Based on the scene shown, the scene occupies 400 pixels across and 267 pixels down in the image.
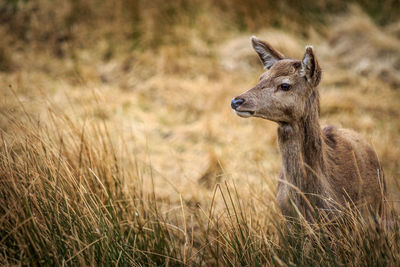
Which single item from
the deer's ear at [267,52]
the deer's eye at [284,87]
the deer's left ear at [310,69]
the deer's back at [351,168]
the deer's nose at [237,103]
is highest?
the deer's ear at [267,52]

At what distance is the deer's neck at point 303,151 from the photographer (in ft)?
7.87

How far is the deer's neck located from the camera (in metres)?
2.40

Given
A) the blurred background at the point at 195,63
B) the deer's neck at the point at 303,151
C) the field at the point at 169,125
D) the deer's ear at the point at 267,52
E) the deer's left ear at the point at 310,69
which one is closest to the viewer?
the field at the point at 169,125

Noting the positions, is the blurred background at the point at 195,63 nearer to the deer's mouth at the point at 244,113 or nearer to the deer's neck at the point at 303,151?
the deer's neck at the point at 303,151

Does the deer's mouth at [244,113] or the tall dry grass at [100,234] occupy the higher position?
the deer's mouth at [244,113]

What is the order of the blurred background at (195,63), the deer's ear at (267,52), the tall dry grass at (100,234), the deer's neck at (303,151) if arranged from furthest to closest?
the blurred background at (195,63), the deer's ear at (267,52), the deer's neck at (303,151), the tall dry grass at (100,234)

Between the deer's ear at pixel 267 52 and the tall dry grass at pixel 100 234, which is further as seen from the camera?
the deer's ear at pixel 267 52

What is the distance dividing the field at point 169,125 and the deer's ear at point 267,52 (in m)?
0.88

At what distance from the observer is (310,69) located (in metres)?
2.35

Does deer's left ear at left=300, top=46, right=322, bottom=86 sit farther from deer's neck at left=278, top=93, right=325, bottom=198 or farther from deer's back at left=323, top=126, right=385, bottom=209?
deer's back at left=323, top=126, right=385, bottom=209

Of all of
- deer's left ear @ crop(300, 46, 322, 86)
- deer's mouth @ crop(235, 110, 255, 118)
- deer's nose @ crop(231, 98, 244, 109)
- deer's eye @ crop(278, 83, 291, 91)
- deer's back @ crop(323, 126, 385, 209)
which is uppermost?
deer's left ear @ crop(300, 46, 322, 86)

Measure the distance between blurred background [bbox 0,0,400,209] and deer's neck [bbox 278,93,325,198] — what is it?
6.91 feet

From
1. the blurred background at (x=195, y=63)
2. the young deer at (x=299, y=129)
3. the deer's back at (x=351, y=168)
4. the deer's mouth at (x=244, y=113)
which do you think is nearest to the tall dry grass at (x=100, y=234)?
the young deer at (x=299, y=129)

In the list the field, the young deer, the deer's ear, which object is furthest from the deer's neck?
the deer's ear
